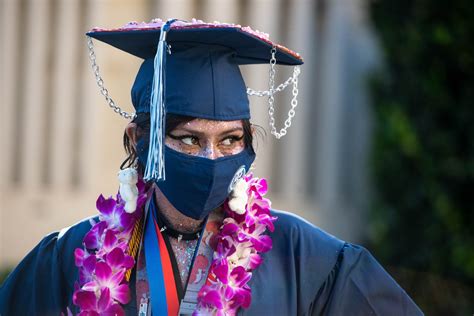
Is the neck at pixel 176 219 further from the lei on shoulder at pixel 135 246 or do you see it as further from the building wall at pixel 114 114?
the building wall at pixel 114 114

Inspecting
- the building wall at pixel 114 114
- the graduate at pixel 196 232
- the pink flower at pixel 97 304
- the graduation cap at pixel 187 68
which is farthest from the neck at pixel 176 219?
the building wall at pixel 114 114

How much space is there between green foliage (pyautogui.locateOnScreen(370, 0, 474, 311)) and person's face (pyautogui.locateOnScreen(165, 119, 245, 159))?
3510mm

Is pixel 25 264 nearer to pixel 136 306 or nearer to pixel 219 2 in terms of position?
pixel 136 306

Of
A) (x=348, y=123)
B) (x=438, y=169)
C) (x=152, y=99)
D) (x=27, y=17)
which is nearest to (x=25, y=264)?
(x=152, y=99)

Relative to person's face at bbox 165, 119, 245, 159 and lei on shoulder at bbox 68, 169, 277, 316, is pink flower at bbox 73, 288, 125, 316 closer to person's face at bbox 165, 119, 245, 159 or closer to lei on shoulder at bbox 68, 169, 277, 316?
lei on shoulder at bbox 68, 169, 277, 316

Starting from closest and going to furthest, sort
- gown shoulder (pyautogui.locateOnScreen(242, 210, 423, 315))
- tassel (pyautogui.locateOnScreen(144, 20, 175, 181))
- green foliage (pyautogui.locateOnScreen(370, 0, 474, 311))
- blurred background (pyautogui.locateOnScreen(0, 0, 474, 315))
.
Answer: tassel (pyautogui.locateOnScreen(144, 20, 175, 181)), gown shoulder (pyautogui.locateOnScreen(242, 210, 423, 315)), green foliage (pyautogui.locateOnScreen(370, 0, 474, 311)), blurred background (pyautogui.locateOnScreen(0, 0, 474, 315))

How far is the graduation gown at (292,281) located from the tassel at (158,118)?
1.49ft

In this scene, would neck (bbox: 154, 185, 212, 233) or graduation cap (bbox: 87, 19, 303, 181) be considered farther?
neck (bbox: 154, 185, 212, 233)

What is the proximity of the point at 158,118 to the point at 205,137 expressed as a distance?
19 cm

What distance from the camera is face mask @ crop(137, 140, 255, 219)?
309 cm

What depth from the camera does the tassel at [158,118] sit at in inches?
120

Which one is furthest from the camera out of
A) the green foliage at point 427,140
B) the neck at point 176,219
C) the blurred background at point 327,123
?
the blurred background at point 327,123

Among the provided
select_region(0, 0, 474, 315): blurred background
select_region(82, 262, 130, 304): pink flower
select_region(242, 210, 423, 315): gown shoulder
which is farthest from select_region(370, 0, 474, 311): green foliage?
select_region(82, 262, 130, 304): pink flower

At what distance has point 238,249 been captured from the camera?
322 cm
